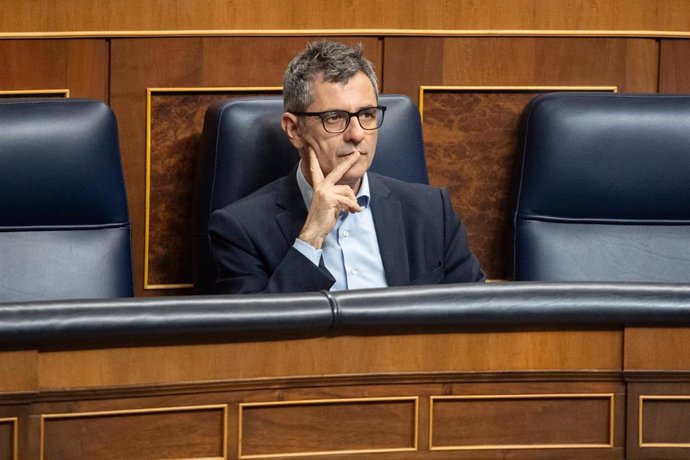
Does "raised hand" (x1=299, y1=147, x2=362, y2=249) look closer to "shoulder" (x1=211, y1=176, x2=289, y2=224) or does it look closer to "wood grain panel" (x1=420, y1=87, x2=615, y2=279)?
"shoulder" (x1=211, y1=176, x2=289, y2=224)

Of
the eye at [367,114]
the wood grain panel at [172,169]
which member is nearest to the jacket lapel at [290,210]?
the eye at [367,114]

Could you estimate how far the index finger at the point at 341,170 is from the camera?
1.37 meters

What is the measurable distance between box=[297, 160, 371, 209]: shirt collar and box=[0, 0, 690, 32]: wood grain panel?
1.10 ft

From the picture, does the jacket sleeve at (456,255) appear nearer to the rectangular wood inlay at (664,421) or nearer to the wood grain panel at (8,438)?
the rectangular wood inlay at (664,421)

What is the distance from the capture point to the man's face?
139 centimetres

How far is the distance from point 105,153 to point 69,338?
0.63m

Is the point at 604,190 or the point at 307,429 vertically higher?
the point at 604,190

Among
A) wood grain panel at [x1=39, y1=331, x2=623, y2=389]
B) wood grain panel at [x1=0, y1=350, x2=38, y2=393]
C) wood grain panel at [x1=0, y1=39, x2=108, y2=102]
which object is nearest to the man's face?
wood grain panel at [x1=0, y1=39, x2=108, y2=102]

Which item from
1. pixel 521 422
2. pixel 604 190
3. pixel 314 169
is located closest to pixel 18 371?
pixel 521 422

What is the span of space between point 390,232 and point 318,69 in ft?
0.72

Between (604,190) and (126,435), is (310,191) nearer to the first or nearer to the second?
(604,190)

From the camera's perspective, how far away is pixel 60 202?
145 centimetres

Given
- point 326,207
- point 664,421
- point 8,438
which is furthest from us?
point 326,207

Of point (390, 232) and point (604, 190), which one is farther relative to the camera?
point (604, 190)
